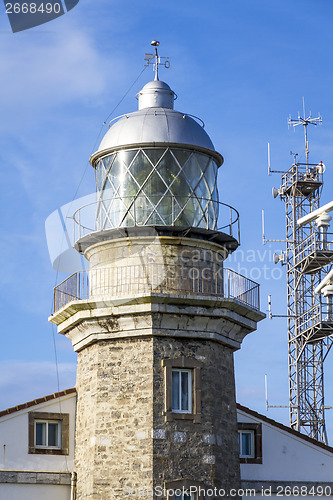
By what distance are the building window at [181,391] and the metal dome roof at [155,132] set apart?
15.8 feet

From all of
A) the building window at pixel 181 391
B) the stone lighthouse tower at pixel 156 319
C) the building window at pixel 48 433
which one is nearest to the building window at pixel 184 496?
the stone lighthouse tower at pixel 156 319

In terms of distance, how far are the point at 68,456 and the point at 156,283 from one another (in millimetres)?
4481

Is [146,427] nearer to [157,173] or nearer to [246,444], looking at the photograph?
[246,444]

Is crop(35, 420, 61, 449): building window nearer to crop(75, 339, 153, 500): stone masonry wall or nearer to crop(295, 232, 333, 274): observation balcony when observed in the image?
crop(75, 339, 153, 500): stone masonry wall

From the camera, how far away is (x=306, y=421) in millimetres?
46125

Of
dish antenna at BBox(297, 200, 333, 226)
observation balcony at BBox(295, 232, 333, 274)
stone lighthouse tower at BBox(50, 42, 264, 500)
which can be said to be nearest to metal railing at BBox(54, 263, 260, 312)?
stone lighthouse tower at BBox(50, 42, 264, 500)

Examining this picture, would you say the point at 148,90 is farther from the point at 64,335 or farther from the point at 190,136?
the point at 64,335

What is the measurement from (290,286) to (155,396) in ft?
88.7

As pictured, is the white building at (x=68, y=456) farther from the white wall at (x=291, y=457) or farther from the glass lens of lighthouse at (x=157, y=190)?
the glass lens of lighthouse at (x=157, y=190)

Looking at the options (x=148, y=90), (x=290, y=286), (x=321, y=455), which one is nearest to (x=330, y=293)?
(x=290, y=286)

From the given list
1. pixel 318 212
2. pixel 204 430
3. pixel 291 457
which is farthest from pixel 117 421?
pixel 318 212

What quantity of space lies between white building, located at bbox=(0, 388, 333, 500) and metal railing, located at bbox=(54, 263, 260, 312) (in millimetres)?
2532

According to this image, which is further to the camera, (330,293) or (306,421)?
(306,421)

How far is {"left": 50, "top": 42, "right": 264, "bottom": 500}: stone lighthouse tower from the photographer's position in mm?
21562
